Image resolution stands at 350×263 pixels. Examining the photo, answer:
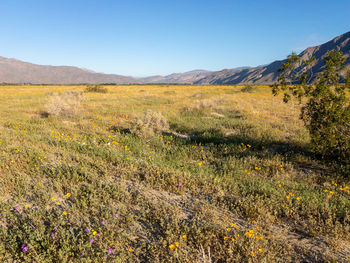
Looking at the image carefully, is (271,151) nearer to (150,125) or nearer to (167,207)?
(167,207)

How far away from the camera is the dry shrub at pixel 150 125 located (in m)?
7.98

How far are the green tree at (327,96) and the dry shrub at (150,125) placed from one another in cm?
504

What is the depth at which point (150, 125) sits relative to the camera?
8.80 m

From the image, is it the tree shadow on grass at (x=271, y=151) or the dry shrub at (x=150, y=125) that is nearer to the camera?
the tree shadow on grass at (x=271, y=151)

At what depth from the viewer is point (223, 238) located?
276 cm

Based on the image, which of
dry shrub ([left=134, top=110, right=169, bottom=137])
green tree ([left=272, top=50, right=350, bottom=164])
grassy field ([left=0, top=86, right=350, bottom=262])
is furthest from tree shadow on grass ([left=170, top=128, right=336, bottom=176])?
dry shrub ([left=134, top=110, right=169, bottom=137])

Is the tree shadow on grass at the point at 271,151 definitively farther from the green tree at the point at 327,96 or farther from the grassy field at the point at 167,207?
the green tree at the point at 327,96

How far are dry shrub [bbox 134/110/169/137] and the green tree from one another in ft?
16.5

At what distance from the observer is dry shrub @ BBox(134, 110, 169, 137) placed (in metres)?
7.98

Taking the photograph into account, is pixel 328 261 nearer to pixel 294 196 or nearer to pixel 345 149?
pixel 294 196

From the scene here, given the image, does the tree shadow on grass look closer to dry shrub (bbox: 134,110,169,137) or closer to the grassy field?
the grassy field

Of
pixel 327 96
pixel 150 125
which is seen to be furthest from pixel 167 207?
pixel 150 125

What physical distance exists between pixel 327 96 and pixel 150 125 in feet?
21.4

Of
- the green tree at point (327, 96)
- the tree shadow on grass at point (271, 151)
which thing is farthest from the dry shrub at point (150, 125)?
the green tree at point (327, 96)
